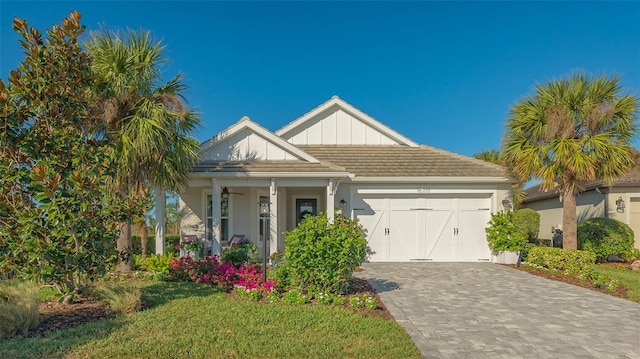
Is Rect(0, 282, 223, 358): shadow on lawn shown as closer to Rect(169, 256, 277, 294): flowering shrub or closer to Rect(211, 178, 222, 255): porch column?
Rect(169, 256, 277, 294): flowering shrub

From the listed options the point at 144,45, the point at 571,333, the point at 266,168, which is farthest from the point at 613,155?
the point at 144,45

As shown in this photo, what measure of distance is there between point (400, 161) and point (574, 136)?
5544 millimetres

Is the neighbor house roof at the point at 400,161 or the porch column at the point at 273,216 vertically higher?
the neighbor house roof at the point at 400,161

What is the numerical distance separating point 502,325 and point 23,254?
294 inches

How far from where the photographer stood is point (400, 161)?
1327 centimetres

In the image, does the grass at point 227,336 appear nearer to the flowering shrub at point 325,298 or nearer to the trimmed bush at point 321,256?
the flowering shrub at point 325,298

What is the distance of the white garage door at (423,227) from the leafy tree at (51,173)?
27.8 ft

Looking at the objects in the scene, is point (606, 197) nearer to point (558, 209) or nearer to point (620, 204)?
point (620, 204)

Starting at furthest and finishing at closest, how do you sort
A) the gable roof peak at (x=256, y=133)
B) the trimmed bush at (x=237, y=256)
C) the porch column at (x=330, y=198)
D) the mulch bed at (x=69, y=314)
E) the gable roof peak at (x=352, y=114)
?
the gable roof peak at (x=352, y=114), the gable roof peak at (x=256, y=133), the porch column at (x=330, y=198), the trimmed bush at (x=237, y=256), the mulch bed at (x=69, y=314)

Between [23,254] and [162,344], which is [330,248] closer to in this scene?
[162,344]

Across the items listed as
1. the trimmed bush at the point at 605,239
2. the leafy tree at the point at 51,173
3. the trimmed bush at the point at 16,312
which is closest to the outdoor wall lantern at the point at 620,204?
the trimmed bush at the point at 605,239

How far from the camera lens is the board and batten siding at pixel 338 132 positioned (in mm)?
15102

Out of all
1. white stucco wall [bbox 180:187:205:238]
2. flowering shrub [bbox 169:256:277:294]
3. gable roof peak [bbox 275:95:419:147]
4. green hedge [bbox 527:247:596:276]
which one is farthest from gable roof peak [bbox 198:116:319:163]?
green hedge [bbox 527:247:596:276]

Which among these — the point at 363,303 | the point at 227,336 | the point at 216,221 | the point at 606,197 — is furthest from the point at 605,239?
the point at 227,336
